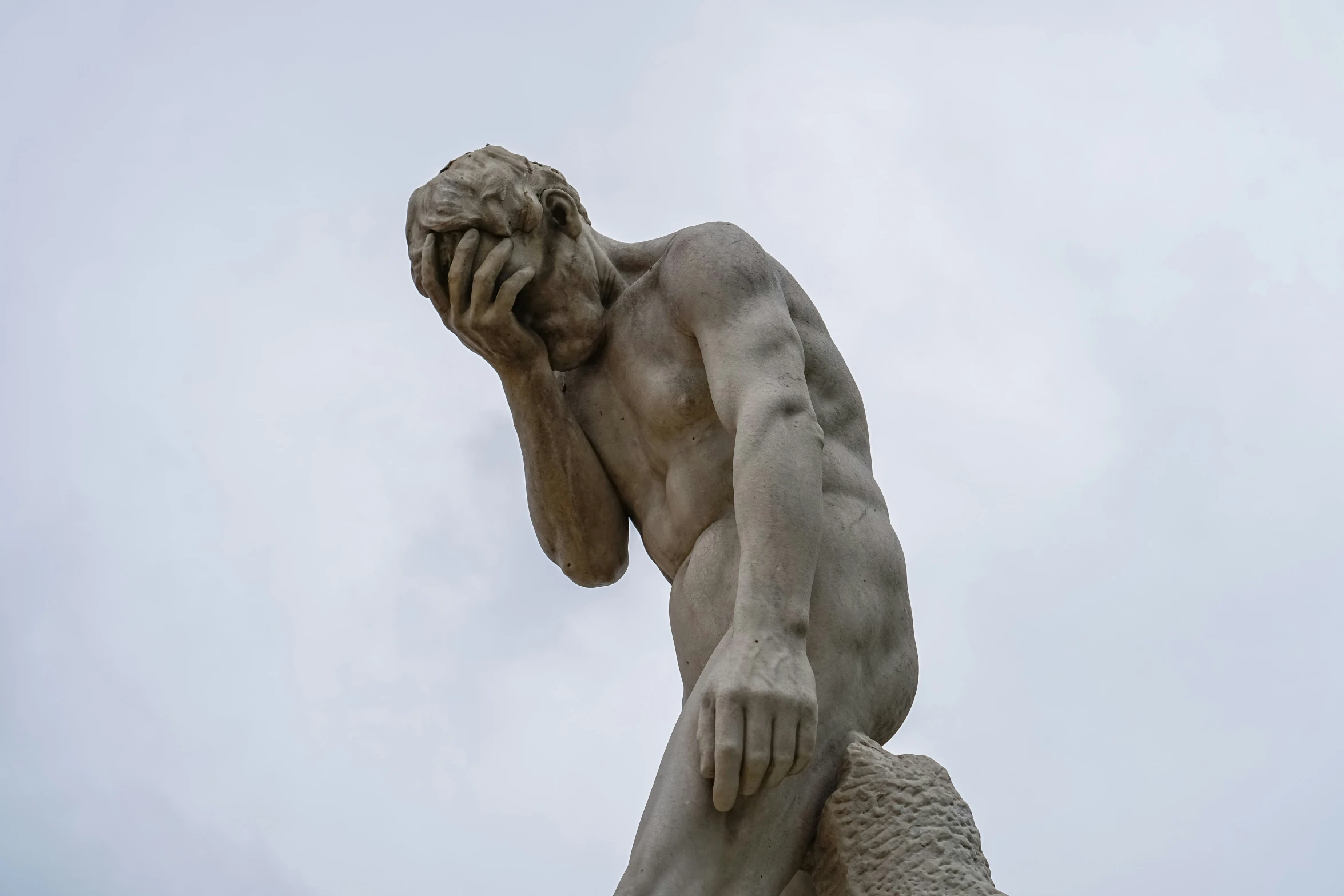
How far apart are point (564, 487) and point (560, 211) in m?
0.85

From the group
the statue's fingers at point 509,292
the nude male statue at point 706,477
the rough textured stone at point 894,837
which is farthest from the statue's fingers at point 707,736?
the statue's fingers at point 509,292

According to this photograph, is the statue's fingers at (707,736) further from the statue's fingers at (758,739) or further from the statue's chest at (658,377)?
the statue's chest at (658,377)

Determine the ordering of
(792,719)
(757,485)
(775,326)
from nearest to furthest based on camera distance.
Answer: (792,719) < (757,485) < (775,326)

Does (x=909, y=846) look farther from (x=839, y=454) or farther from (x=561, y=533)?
(x=561, y=533)

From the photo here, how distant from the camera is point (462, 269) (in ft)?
17.4

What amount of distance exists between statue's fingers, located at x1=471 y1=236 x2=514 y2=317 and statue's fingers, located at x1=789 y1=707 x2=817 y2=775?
159 centimetres

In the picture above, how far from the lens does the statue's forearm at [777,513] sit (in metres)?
4.71

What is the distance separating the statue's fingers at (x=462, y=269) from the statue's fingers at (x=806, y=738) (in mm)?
1631

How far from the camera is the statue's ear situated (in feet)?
18.2

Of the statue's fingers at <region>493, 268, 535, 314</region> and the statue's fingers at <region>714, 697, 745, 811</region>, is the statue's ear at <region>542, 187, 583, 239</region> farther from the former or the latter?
the statue's fingers at <region>714, 697, 745, 811</region>

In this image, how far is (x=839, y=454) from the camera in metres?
5.34

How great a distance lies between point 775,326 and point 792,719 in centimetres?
121

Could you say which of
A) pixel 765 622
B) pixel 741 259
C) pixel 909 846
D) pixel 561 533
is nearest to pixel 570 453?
pixel 561 533

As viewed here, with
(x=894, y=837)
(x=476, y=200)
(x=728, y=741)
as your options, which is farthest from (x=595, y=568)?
(x=894, y=837)
